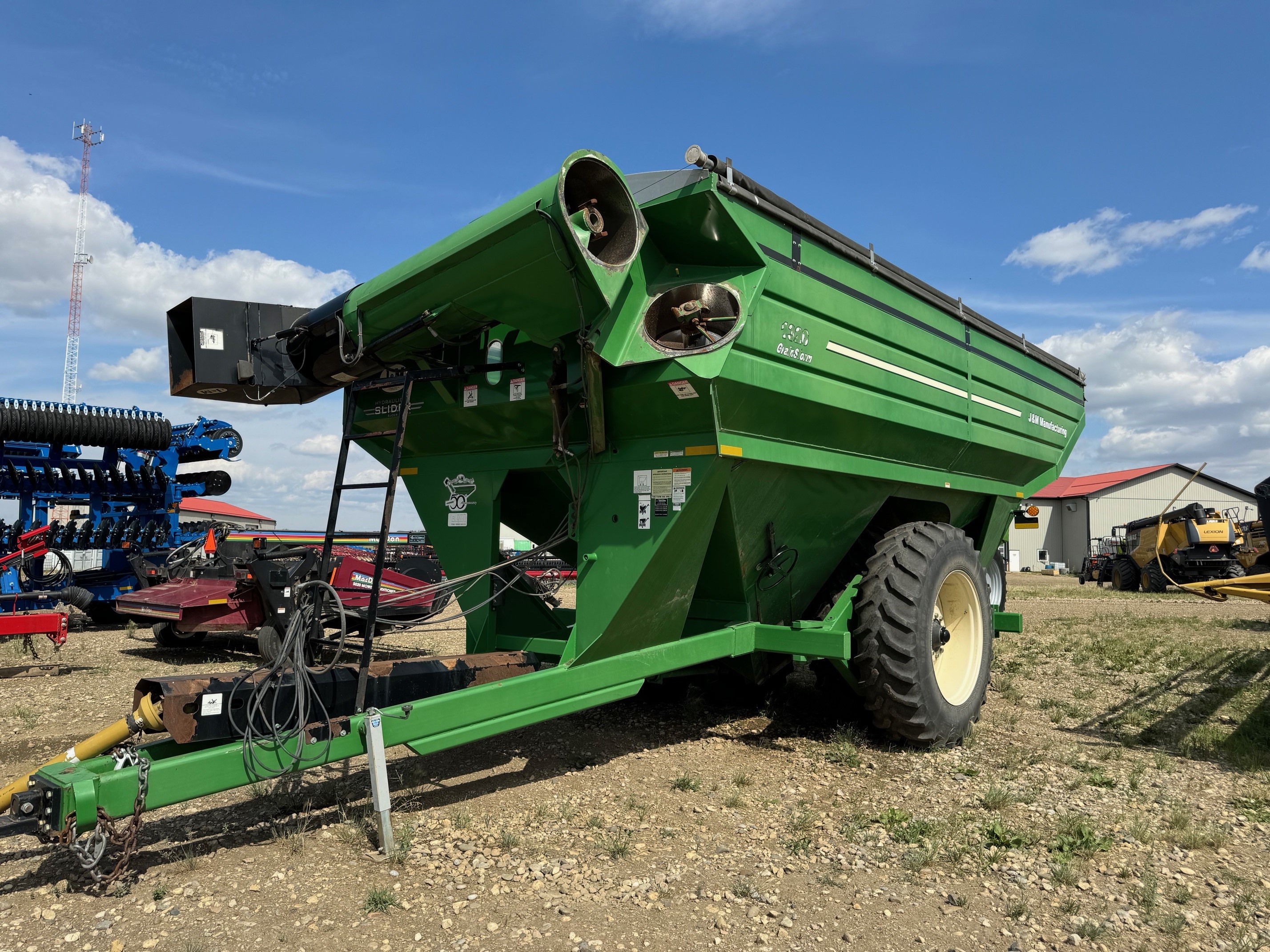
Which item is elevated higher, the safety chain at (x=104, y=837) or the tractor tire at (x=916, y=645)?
the tractor tire at (x=916, y=645)

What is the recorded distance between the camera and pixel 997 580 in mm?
9133

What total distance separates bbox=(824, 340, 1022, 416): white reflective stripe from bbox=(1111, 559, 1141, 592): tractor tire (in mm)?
17902

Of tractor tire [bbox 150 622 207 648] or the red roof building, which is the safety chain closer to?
tractor tire [bbox 150 622 207 648]

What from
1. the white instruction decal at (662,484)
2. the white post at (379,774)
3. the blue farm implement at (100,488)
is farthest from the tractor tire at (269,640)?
the white instruction decal at (662,484)

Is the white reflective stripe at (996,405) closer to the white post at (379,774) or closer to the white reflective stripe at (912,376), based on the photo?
the white reflective stripe at (912,376)

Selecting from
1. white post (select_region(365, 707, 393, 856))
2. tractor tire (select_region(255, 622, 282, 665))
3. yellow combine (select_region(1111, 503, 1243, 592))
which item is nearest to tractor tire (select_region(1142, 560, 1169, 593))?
yellow combine (select_region(1111, 503, 1243, 592))

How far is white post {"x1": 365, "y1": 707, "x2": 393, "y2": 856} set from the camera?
3359mm

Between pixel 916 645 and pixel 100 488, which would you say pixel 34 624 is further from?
pixel 916 645

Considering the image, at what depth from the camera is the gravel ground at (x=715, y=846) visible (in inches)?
113

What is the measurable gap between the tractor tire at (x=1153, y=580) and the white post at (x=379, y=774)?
22.0 metres

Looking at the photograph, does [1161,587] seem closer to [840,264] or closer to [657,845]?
[840,264]

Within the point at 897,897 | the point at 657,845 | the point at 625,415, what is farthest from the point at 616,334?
the point at 897,897

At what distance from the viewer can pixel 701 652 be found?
456cm

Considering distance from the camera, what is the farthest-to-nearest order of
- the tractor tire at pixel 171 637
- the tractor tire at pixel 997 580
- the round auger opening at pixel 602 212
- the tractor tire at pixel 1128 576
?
the tractor tire at pixel 1128 576 → the tractor tire at pixel 171 637 → the tractor tire at pixel 997 580 → the round auger opening at pixel 602 212
